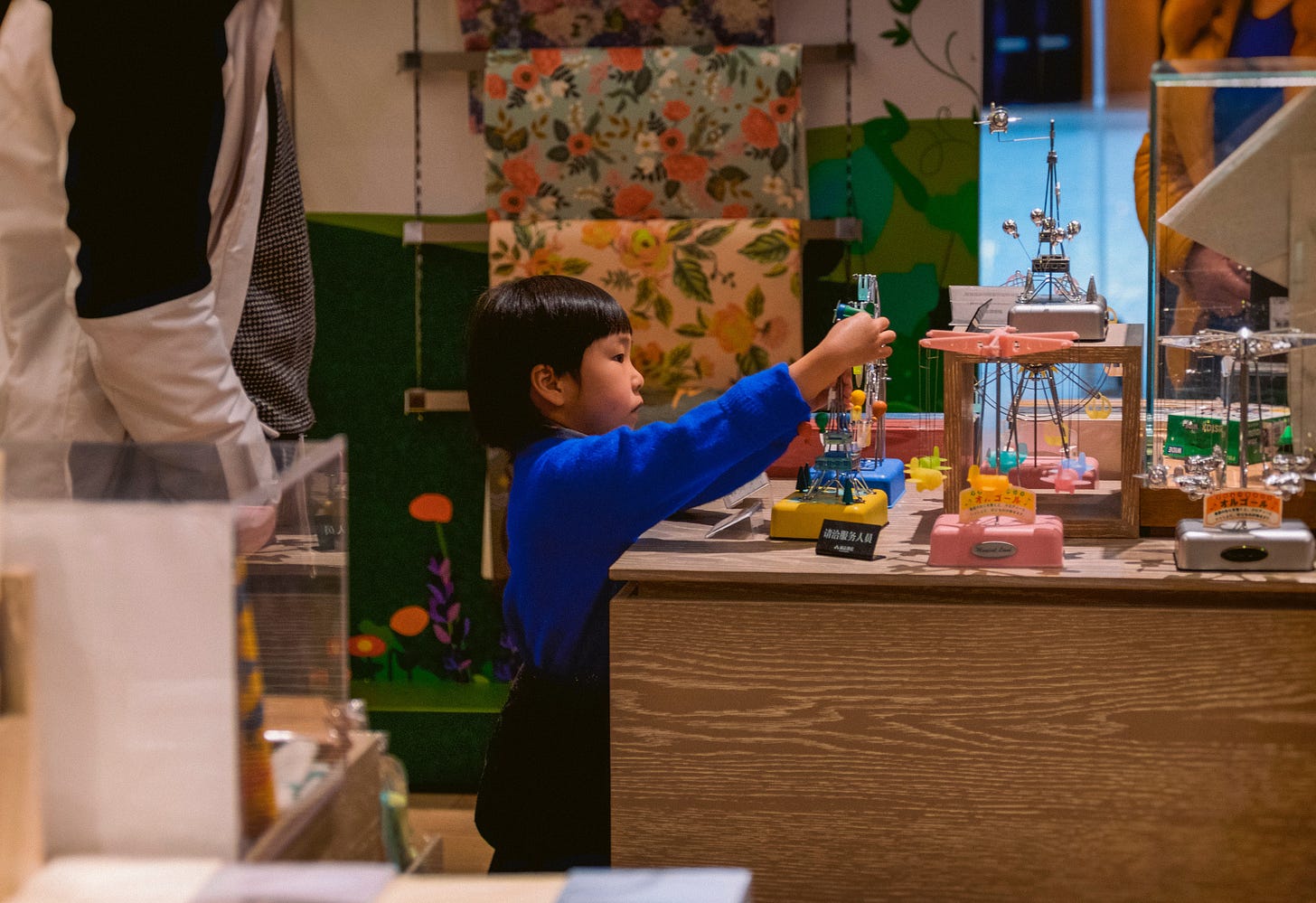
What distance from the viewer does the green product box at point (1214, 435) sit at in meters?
1.37

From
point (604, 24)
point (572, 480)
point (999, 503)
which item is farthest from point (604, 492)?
point (604, 24)

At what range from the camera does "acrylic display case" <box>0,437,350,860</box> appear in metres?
0.68

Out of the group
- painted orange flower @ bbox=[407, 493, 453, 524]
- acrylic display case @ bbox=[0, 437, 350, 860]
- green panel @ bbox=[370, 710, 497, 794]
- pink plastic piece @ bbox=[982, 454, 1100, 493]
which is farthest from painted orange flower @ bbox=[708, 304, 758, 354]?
acrylic display case @ bbox=[0, 437, 350, 860]

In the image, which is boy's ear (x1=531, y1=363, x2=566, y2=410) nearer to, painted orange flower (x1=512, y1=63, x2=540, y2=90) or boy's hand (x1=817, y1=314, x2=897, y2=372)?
boy's hand (x1=817, y1=314, x2=897, y2=372)

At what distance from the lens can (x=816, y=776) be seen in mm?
1338

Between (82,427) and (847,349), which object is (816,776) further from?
(82,427)

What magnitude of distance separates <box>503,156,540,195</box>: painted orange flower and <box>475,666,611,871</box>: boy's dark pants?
1.72m

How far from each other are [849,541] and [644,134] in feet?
6.04

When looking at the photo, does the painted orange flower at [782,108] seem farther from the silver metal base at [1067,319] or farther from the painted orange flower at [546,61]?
the silver metal base at [1067,319]

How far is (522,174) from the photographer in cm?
307

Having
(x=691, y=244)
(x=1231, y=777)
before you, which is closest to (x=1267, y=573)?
(x=1231, y=777)

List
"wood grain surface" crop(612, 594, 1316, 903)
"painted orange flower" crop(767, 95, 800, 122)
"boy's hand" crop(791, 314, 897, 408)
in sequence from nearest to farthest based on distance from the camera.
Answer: "wood grain surface" crop(612, 594, 1316, 903), "boy's hand" crop(791, 314, 897, 408), "painted orange flower" crop(767, 95, 800, 122)

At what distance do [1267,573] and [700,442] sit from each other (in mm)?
579

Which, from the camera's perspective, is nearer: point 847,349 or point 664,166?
point 847,349
